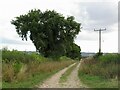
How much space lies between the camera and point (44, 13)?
2835 inches

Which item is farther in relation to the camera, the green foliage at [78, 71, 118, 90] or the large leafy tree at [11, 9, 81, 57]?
the large leafy tree at [11, 9, 81, 57]

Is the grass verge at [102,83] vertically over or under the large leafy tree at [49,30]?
under

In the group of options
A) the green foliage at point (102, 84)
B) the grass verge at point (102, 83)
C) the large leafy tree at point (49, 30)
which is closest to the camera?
the green foliage at point (102, 84)

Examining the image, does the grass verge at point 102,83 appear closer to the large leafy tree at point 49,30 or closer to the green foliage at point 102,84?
the green foliage at point 102,84

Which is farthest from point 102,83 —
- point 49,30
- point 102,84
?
point 49,30

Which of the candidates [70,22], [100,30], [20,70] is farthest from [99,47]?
[20,70]

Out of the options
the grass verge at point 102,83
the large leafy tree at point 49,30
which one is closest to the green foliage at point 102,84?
the grass verge at point 102,83

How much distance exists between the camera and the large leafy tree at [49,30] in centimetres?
6888

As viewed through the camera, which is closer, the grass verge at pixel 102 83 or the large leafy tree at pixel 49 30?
the grass verge at pixel 102 83

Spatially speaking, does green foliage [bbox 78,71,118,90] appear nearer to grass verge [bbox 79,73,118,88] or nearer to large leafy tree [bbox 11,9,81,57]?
grass verge [bbox 79,73,118,88]

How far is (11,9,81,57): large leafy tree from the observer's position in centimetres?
6888

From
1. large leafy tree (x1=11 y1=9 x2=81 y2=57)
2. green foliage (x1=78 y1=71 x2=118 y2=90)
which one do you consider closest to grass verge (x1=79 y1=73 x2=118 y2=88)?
green foliage (x1=78 y1=71 x2=118 y2=90)

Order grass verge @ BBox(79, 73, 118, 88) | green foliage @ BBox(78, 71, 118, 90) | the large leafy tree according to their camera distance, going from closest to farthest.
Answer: green foliage @ BBox(78, 71, 118, 90)
grass verge @ BBox(79, 73, 118, 88)
the large leafy tree

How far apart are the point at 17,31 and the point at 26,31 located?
118 inches
